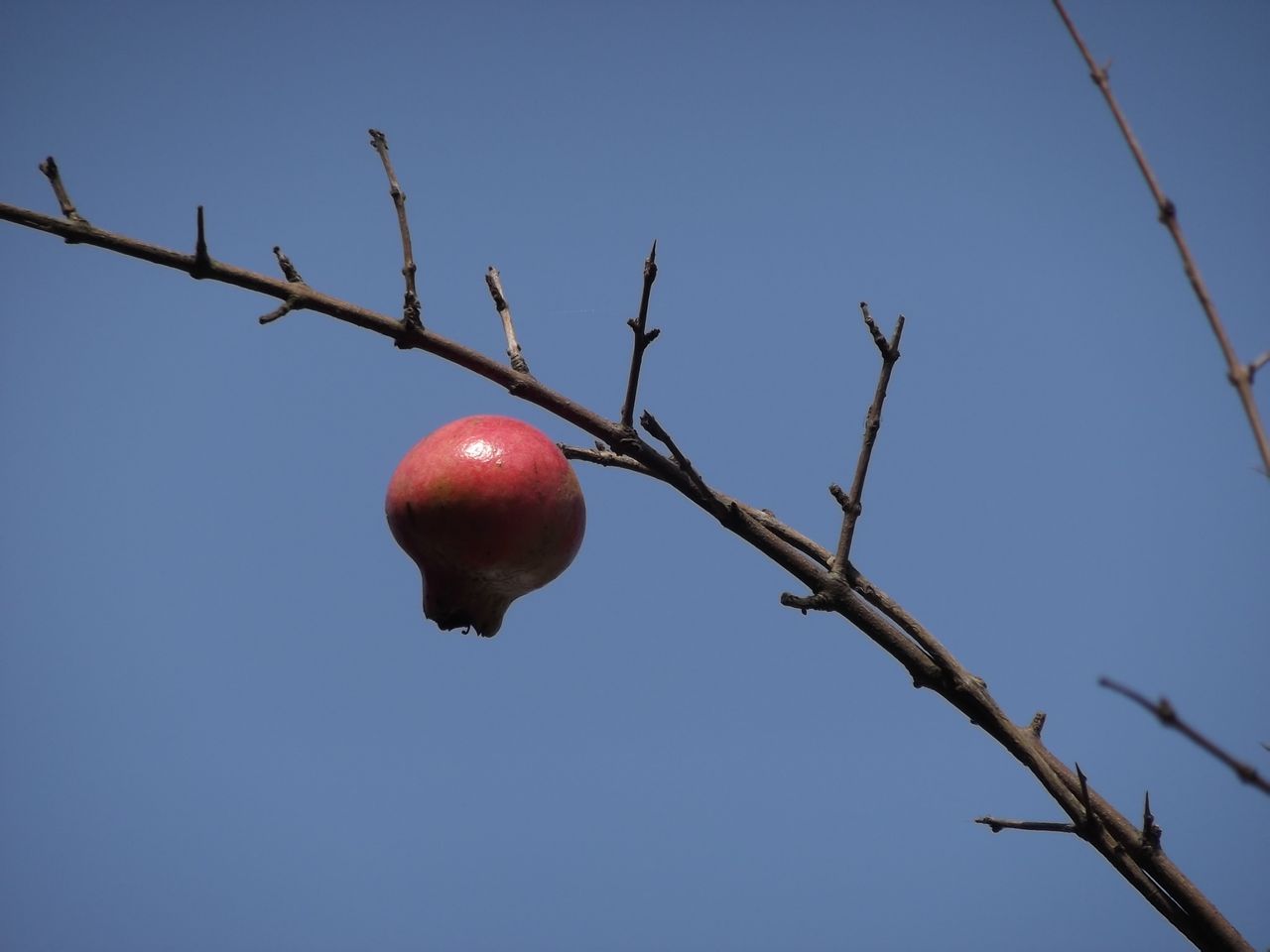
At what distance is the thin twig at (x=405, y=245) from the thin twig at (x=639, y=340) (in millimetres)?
455

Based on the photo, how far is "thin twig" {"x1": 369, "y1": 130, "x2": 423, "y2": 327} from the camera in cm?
215

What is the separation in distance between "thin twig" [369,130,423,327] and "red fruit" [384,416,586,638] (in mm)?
377

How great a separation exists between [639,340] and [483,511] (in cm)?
54

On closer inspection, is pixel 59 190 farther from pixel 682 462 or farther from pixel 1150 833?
pixel 1150 833

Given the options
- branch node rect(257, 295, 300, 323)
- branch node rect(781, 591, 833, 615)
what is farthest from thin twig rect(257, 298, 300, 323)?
branch node rect(781, 591, 833, 615)

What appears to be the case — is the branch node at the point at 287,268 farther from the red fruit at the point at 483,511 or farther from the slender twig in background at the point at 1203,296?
the slender twig in background at the point at 1203,296

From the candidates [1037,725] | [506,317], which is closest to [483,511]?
[506,317]

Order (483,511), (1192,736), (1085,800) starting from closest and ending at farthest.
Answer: (1192,736) → (1085,800) → (483,511)

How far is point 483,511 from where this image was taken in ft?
7.70

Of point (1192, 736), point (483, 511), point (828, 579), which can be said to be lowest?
point (1192, 736)

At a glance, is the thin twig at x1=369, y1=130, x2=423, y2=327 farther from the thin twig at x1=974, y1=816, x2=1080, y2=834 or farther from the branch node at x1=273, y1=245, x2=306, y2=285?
the thin twig at x1=974, y1=816, x2=1080, y2=834

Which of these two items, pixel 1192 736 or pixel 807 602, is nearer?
pixel 1192 736

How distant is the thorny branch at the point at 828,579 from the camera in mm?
1829

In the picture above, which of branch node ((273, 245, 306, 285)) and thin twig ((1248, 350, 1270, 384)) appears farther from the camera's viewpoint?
branch node ((273, 245, 306, 285))
